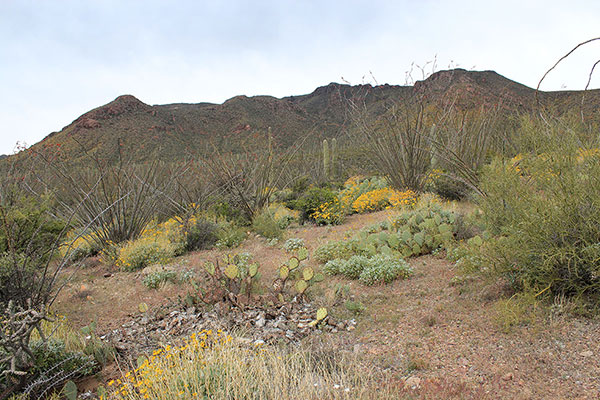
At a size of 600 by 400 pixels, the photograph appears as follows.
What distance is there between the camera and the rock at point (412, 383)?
290 centimetres

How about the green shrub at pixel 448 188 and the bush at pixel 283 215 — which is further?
the bush at pixel 283 215

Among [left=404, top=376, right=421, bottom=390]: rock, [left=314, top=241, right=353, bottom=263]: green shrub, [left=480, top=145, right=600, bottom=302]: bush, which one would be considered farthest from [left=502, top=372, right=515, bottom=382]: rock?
[left=314, top=241, right=353, bottom=263]: green shrub

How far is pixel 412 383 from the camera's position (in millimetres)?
2953

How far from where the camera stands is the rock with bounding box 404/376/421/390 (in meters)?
2.90

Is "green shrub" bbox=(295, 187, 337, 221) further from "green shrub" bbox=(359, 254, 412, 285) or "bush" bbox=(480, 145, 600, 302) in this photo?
"bush" bbox=(480, 145, 600, 302)

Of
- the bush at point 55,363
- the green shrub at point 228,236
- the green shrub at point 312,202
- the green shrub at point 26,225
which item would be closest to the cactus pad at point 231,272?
the bush at point 55,363

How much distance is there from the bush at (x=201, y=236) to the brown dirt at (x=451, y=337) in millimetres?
3048

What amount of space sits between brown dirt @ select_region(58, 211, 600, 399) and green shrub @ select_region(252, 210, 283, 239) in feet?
11.9

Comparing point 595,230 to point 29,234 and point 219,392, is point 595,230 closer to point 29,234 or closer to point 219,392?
point 219,392

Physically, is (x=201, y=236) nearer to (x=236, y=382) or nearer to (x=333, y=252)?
(x=333, y=252)

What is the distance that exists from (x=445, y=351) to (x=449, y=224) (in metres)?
3.59

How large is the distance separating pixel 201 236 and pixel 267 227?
159 centimetres

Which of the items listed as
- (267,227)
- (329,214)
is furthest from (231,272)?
(329,214)

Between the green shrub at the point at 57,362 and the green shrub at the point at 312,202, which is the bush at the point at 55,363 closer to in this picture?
the green shrub at the point at 57,362
